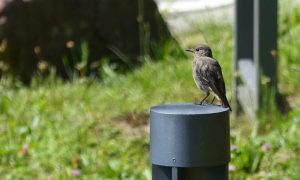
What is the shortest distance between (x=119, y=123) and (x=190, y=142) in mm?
3440

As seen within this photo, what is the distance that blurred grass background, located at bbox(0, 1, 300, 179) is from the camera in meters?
5.68

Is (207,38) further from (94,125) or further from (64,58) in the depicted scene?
(94,125)

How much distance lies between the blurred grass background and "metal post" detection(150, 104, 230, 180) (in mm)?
1941

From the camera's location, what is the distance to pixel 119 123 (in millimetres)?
6676

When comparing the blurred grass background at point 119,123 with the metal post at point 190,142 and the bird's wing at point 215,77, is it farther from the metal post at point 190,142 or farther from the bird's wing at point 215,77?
the metal post at point 190,142

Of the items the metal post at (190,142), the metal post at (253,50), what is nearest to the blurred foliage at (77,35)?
the metal post at (253,50)

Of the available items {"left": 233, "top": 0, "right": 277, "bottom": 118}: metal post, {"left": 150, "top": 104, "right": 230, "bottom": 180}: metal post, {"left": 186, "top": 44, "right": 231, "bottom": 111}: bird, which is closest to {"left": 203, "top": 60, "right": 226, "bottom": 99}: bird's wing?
{"left": 186, "top": 44, "right": 231, "bottom": 111}: bird

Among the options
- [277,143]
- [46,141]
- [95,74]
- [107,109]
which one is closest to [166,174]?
[277,143]

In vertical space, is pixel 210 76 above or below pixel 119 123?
above

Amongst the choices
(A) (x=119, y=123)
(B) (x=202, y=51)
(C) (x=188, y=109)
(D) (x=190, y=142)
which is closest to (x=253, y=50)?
(A) (x=119, y=123)

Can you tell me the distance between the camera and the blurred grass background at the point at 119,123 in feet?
18.6

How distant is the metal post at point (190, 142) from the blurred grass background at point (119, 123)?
194 centimetres

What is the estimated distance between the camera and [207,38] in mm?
8125

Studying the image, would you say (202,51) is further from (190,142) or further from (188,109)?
(190,142)
